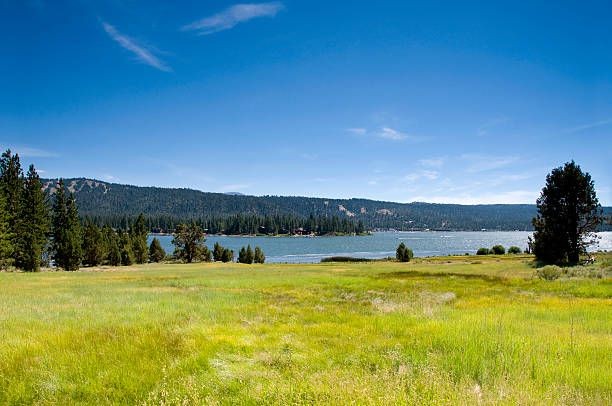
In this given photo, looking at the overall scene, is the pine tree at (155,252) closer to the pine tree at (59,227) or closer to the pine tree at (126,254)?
the pine tree at (126,254)

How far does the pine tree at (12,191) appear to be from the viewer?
6514cm

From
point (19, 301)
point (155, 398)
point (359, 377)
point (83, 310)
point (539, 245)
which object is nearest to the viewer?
point (155, 398)

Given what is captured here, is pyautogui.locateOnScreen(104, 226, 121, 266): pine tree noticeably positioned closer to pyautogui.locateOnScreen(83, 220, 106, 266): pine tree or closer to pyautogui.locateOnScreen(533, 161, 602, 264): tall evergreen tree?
pyautogui.locateOnScreen(83, 220, 106, 266): pine tree

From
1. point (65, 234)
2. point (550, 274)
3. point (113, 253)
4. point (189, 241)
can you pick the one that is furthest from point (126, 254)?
point (550, 274)

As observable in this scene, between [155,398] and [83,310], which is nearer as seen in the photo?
[155,398]

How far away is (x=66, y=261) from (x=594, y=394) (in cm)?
8592

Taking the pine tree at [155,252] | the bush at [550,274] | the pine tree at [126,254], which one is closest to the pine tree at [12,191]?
the pine tree at [126,254]

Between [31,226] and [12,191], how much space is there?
260 inches

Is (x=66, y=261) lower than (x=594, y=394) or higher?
lower

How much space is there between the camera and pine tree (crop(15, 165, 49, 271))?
66812mm

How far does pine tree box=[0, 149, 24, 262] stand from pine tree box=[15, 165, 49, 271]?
2.57 feet

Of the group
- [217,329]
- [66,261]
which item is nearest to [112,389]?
[217,329]

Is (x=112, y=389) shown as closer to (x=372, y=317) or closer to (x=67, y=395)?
(x=67, y=395)

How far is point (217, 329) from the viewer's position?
1309 cm
